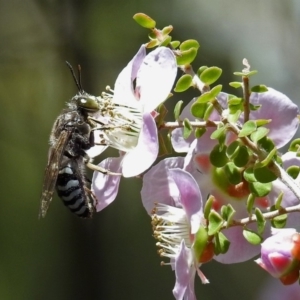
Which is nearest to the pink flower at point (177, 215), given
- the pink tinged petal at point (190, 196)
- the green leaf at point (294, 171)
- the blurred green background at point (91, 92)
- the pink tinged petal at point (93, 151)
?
the pink tinged petal at point (190, 196)

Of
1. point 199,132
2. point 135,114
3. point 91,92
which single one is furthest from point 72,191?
point 91,92

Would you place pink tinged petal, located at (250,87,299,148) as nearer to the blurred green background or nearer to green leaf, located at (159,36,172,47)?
green leaf, located at (159,36,172,47)

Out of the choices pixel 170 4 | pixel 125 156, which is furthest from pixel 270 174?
Answer: pixel 170 4

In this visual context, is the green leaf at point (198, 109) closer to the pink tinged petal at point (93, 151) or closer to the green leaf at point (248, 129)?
the green leaf at point (248, 129)

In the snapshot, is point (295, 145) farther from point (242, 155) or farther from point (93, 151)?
point (93, 151)

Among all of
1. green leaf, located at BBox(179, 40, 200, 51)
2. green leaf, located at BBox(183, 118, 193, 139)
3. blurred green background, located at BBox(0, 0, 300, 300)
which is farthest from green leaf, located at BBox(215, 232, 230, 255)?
blurred green background, located at BBox(0, 0, 300, 300)

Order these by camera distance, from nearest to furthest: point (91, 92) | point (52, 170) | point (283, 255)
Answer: point (283, 255), point (52, 170), point (91, 92)
